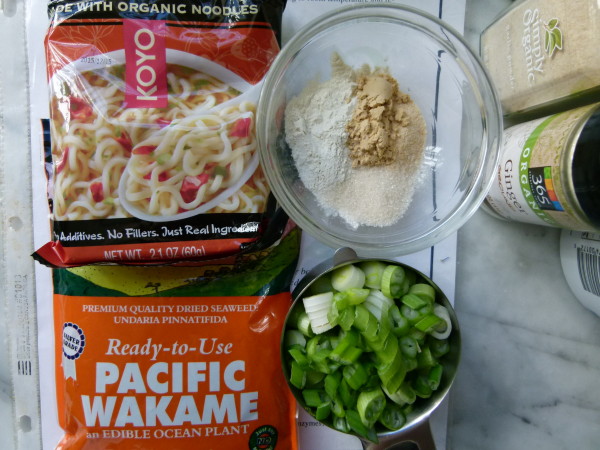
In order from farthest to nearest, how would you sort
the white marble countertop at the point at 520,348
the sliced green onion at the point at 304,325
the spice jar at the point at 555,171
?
the white marble countertop at the point at 520,348
the sliced green onion at the point at 304,325
the spice jar at the point at 555,171

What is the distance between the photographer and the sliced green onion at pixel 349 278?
0.72 metres

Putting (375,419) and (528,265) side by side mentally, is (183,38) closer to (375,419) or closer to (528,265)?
(375,419)

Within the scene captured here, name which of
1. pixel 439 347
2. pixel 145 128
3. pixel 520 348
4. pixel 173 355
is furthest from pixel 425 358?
pixel 145 128

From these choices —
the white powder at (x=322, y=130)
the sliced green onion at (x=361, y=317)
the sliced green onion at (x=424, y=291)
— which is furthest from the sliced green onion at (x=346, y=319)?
the white powder at (x=322, y=130)

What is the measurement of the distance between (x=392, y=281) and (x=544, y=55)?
427 mm

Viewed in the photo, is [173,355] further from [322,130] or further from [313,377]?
[322,130]

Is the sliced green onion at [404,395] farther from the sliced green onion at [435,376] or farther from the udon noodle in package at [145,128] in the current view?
the udon noodle in package at [145,128]

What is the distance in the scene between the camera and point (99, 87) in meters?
0.72

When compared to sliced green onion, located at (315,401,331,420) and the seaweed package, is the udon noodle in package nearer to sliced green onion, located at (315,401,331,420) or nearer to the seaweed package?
the seaweed package

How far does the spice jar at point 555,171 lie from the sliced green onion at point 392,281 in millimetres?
253

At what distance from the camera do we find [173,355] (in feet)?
2.69

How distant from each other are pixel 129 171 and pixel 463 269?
0.67m

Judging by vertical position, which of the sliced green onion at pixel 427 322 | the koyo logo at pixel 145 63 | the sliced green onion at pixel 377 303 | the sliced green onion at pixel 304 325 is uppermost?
the koyo logo at pixel 145 63

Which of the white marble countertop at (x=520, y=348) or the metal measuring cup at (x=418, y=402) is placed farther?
the white marble countertop at (x=520, y=348)
